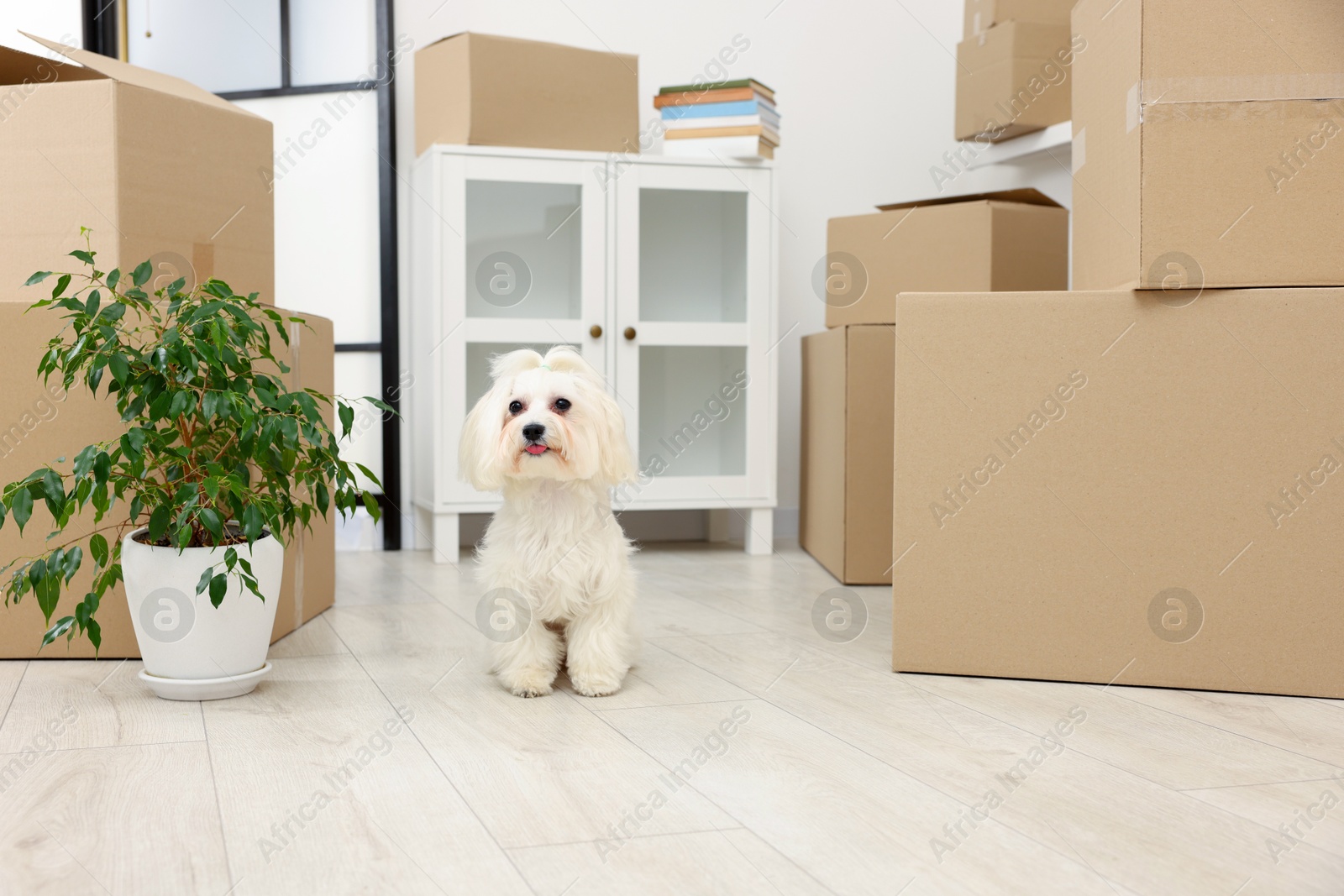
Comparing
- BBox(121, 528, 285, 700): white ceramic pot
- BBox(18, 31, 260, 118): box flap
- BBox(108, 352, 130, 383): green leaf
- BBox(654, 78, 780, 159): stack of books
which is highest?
BBox(654, 78, 780, 159): stack of books

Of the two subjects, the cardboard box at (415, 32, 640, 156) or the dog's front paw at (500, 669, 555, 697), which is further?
the cardboard box at (415, 32, 640, 156)

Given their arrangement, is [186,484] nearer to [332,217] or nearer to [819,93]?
[332,217]

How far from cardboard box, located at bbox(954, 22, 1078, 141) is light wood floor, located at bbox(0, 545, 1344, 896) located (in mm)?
1545

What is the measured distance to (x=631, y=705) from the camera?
1.58 metres

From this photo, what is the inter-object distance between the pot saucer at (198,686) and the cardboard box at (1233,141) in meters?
1.48

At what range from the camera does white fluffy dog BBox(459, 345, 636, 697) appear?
1.58 m

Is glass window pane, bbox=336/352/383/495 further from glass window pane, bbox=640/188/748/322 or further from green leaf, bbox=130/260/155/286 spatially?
green leaf, bbox=130/260/155/286

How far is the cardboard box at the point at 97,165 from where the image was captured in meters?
1.75

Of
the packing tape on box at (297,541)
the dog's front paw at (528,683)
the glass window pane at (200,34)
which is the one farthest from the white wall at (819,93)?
the dog's front paw at (528,683)

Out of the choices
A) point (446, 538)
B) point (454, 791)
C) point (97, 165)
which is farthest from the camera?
point (446, 538)

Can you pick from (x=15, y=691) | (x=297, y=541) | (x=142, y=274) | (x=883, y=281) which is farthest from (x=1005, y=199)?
(x=15, y=691)

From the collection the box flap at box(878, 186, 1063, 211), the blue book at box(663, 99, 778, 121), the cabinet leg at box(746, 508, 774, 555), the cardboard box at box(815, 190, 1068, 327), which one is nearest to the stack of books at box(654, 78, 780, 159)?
the blue book at box(663, 99, 778, 121)

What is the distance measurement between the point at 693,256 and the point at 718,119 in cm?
38

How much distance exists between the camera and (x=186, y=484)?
155 cm
